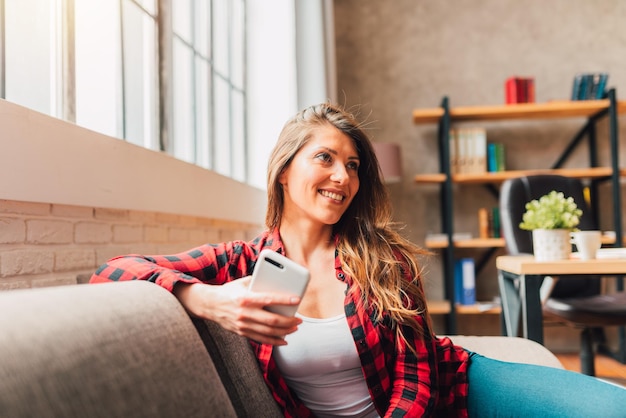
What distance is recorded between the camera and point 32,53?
4.88 ft

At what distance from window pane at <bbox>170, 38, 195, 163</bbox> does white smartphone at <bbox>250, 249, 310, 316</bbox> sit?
159 cm

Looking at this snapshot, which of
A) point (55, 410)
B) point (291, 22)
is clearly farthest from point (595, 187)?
point (55, 410)

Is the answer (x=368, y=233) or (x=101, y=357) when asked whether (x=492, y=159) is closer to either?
(x=368, y=233)

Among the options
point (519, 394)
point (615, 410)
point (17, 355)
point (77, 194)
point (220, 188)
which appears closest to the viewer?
point (17, 355)

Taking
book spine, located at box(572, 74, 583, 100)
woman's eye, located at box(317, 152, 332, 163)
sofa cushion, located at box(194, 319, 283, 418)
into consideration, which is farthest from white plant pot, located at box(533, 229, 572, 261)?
book spine, located at box(572, 74, 583, 100)

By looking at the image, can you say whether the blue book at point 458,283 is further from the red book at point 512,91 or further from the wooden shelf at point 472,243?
the red book at point 512,91

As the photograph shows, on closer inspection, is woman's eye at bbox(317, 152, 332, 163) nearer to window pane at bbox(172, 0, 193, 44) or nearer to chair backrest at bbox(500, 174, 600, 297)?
window pane at bbox(172, 0, 193, 44)

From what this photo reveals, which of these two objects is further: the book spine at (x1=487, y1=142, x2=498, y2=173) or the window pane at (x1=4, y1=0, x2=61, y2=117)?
the book spine at (x1=487, y1=142, x2=498, y2=173)

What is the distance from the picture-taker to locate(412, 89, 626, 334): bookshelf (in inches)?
153

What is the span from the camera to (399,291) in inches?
51.2

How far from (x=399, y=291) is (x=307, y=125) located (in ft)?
1.44

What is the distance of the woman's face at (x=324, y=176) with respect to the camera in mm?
1350

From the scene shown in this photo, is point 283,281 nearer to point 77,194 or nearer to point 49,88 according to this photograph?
point 77,194

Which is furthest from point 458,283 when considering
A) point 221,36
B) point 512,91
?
point 221,36
